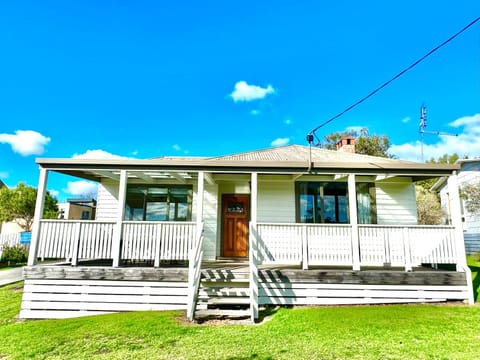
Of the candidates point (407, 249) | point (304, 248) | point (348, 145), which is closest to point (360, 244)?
point (407, 249)

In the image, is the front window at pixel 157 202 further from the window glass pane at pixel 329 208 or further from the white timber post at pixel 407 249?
the white timber post at pixel 407 249

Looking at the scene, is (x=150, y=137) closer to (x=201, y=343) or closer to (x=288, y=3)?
(x=288, y=3)

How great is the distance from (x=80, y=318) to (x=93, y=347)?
1854 millimetres

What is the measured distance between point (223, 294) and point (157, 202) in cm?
421

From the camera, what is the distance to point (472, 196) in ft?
42.4

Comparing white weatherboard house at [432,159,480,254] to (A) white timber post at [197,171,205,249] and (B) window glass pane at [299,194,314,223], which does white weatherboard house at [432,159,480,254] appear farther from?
(A) white timber post at [197,171,205,249]

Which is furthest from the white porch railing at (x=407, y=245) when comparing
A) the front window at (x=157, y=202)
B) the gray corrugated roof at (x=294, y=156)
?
the front window at (x=157, y=202)

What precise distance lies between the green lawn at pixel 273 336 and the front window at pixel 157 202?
355cm

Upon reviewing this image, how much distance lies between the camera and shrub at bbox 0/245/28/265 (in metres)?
13.7

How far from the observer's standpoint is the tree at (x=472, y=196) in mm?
12773

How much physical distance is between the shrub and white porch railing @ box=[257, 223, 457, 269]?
14.6m

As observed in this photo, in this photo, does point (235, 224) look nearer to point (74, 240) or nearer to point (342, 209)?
point (342, 209)

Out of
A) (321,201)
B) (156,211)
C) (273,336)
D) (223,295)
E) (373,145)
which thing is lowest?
(273,336)

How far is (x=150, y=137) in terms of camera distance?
→ 127 ft
